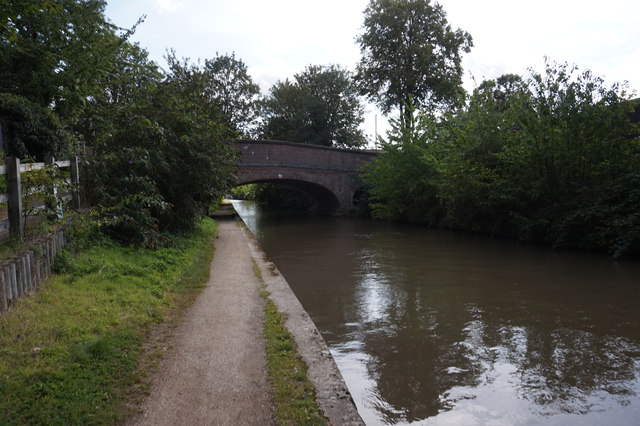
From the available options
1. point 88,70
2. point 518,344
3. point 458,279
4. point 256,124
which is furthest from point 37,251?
point 256,124

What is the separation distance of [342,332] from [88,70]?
452 inches

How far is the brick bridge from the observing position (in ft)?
87.4

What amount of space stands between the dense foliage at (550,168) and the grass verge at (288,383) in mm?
9522

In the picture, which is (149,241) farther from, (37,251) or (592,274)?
(592,274)

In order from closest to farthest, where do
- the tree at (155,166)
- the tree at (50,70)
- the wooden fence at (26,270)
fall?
the wooden fence at (26,270)
the tree at (155,166)
the tree at (50,70)

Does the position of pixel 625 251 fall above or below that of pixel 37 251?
below

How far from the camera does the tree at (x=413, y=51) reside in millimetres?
31281

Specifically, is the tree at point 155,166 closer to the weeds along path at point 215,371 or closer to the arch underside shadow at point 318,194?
the weeds along path at point 215,371

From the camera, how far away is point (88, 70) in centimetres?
1322

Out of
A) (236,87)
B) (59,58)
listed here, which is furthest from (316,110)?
(59,58)

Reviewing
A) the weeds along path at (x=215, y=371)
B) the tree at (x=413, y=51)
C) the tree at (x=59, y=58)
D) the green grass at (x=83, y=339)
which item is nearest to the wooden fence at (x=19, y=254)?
the green grass at (x=83, y=339)

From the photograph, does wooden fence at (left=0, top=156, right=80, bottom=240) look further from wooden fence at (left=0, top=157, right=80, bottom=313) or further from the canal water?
the canal water

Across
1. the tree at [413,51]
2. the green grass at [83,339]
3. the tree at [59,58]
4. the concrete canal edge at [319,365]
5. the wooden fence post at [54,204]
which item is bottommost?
the concrete canal edge at [319,365]

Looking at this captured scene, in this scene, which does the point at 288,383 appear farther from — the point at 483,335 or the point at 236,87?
the point at 236,87
